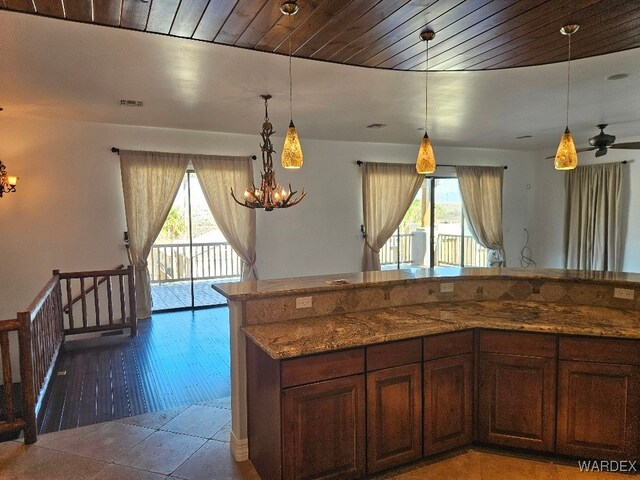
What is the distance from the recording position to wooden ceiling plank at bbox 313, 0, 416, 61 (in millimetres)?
2271

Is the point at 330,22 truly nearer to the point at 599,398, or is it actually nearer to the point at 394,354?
the point at 394,354

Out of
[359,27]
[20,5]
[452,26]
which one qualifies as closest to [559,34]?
[452,26]

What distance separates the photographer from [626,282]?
2859mm

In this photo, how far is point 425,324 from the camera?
2588 millimetres

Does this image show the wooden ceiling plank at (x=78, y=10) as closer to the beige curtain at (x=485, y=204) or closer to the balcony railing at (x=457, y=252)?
the beige curtain at (x=485, y=204)

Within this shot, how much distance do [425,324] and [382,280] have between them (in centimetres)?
51

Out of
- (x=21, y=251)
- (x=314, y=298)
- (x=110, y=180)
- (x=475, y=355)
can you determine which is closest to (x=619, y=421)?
(x=475, y=355)

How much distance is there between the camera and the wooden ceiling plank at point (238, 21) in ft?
7.32

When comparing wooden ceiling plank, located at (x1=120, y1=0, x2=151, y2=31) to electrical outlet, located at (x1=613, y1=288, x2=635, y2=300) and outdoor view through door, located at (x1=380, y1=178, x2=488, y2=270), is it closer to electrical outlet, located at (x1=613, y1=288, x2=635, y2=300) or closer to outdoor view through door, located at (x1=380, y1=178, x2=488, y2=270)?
electrical outlet, located at (x1=613, y1=288, x2=635, y2=300)

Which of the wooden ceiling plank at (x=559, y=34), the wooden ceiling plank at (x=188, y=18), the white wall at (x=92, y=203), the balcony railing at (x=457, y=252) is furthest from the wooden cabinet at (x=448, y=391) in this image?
the balcony railing at (x=457, y=252)

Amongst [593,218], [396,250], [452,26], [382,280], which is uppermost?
[452,26]

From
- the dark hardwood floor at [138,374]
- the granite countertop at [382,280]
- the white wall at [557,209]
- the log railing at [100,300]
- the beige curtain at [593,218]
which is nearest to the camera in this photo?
the granite countertop at [382,280]

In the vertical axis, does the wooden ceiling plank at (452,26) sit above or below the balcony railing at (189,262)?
above

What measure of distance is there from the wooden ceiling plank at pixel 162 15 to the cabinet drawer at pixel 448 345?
240 cm
